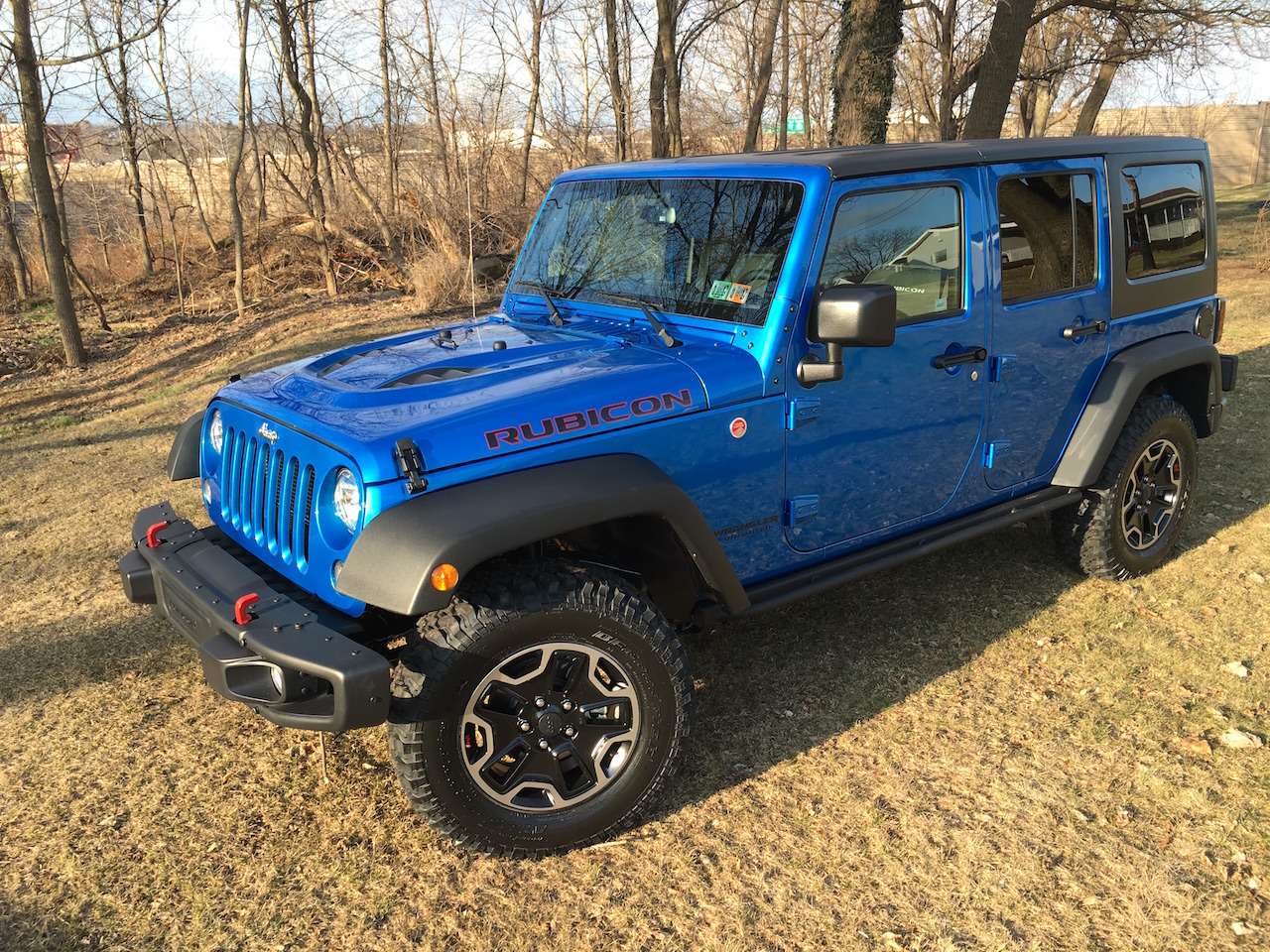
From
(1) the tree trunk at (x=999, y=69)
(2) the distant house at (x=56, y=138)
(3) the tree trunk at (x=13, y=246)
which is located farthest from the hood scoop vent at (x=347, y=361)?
(2) the distant house at (x=56, y=138)

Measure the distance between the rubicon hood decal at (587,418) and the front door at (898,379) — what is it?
0.48 meters

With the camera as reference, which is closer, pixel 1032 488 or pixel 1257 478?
pixel 1032 488

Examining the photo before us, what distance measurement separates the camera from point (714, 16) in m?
14.1

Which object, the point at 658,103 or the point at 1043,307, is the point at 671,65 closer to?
the point at 658,103

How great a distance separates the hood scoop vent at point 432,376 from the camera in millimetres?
3078

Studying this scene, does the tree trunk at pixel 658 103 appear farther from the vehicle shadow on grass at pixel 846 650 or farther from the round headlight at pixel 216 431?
the round headlight at pixel 216 431

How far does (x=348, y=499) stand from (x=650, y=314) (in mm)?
1298

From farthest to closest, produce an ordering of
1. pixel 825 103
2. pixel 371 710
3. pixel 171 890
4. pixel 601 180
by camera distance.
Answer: pixel 825 103
pixel 601 180
pixel 171 890
pixel 371 710

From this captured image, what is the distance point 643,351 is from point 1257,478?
4.61 m

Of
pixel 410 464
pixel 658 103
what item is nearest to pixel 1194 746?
pixel 410 464

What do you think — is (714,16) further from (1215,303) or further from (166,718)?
(166,718)

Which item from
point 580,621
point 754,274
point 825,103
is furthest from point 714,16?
point 580,621

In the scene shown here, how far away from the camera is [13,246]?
1541 centimetres

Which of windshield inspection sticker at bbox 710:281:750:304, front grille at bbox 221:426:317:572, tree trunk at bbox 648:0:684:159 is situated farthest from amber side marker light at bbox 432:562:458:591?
tree trunk at bbox 648:0:684:159
